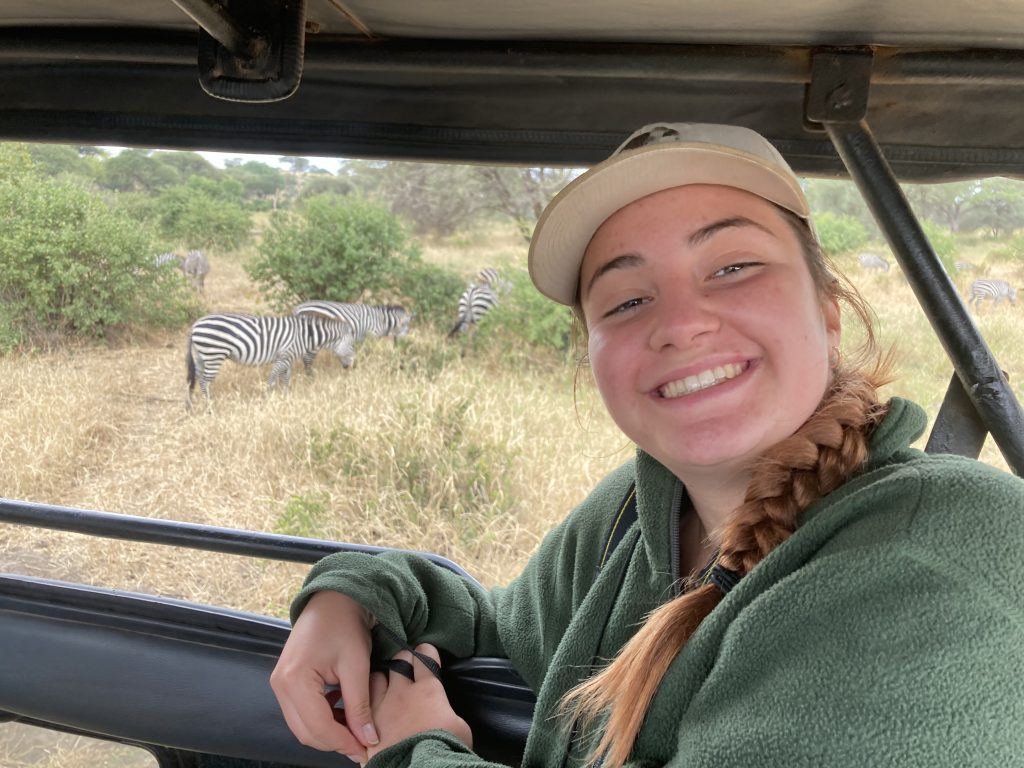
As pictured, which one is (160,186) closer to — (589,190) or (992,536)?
(589,190)

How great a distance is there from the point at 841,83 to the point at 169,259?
574 centimetres

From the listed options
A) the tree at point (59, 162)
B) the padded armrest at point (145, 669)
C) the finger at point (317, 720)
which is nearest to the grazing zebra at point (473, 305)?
the tree at point (59, 162)

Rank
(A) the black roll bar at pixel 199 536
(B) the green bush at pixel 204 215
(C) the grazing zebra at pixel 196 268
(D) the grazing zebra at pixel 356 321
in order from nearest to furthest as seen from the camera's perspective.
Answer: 1. (A) the black roll bar at pixel 199 536
2. (D) the grazing zebra at pixel 356 321
3. (C) the grazing zebra at pixel 196 268
4. (B) the green bush at pixel 204 215

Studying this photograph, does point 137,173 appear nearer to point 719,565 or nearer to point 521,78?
point 521,78

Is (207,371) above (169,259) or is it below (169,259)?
below

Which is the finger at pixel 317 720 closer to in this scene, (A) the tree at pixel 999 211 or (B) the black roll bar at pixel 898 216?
(B) the black roll bar at pixel 898 216

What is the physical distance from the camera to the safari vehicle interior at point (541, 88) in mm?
1105

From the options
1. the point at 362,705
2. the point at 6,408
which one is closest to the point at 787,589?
the point at 362,705

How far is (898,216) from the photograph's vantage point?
1188 millimetres

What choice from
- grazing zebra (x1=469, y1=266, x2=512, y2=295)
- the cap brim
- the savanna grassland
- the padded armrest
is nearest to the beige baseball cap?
the cap brim

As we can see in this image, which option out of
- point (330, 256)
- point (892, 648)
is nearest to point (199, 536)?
point (892, 648)

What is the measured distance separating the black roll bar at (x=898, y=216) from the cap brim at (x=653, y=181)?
0.52ft

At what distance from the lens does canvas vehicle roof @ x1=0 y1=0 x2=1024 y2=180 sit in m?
1.12

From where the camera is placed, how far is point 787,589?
78cm
